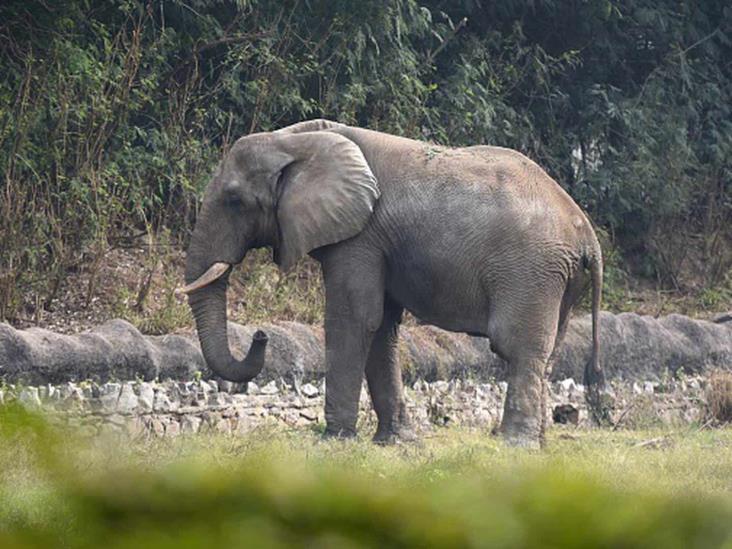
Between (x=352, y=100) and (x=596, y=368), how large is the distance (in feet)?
17.7

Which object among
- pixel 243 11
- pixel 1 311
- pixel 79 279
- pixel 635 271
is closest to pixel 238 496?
pixel 1 311

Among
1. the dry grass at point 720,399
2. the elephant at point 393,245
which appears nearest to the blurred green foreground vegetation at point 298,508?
A: the elephant at point 393,245

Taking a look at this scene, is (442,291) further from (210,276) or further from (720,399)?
(720,399)

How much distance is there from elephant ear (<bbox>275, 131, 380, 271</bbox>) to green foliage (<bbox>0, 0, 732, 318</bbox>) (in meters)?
3.00

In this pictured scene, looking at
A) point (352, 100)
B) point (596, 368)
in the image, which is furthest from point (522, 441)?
point (352, 100)

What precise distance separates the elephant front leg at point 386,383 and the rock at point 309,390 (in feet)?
4.24

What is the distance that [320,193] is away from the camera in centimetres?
1033

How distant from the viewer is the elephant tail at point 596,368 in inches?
425

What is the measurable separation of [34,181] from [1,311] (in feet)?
5.87

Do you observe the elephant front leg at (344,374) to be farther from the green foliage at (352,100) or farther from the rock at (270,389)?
the green foliage at (352,100)

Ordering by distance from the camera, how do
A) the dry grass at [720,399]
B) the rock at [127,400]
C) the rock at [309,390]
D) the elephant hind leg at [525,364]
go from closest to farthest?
the rock at [127,400], the elephant hind leg at [525,364], the rock at [309,390], the dry grass at [720,399]

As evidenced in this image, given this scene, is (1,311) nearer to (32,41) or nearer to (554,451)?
(32,41)

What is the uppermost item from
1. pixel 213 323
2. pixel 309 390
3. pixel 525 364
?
pixel 213 323

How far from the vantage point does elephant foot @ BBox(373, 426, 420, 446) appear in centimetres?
1055
